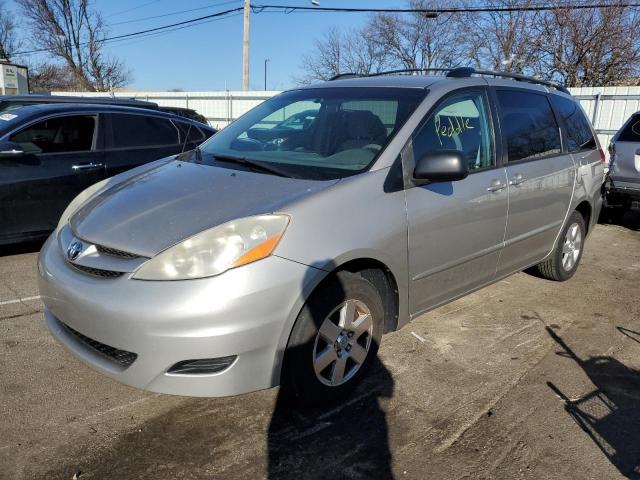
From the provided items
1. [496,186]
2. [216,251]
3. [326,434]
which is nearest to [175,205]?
[216,251]

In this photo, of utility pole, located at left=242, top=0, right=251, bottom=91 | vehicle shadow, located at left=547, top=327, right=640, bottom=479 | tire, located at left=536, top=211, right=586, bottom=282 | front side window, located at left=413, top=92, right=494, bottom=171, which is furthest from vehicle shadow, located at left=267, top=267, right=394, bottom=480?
utility pole, located at left=242, top=0, right=251, bottom=91

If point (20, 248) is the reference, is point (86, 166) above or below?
above

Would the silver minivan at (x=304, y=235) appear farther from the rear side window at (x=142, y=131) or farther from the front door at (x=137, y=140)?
the rear side window at (x=142, y=131)

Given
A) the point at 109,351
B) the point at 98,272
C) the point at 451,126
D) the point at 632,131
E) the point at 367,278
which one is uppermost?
the point at 451,126

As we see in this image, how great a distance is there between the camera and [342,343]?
2891 mm

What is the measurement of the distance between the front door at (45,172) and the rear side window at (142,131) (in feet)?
0.86

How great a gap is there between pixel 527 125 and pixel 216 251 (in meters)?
2.98

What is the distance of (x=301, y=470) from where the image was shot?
2.41m

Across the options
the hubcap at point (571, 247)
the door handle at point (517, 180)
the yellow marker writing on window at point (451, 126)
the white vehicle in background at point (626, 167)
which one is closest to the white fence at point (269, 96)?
the white vehicle in background at point (626, 167)

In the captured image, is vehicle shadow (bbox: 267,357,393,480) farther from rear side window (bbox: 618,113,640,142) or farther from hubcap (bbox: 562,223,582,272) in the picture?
rear side window (bbox: 618,113,640,142)

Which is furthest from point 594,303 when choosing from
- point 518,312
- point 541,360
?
point 541,360

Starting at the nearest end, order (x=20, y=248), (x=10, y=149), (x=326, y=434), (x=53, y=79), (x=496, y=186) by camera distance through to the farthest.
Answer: (x=326, y=434)
(x=496, y=186)
(x=10, y=149)
(x=20, y=248)
(x=53, y=79)

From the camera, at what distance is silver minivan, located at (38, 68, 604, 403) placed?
240 cm

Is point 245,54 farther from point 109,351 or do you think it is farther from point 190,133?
point 109,351
